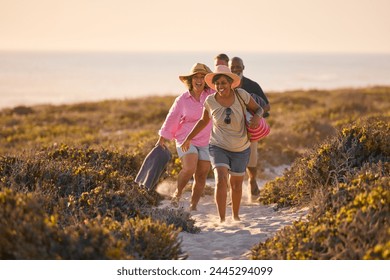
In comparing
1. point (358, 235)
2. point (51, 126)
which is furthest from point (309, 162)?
point (51, 126)

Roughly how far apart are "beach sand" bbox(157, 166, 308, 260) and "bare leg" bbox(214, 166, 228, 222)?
8.6 inches

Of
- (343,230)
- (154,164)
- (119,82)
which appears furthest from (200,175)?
(119,82)

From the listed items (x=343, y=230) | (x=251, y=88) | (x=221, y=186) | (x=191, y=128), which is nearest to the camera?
(x=343, y=230)

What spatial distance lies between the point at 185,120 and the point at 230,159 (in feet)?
4.20

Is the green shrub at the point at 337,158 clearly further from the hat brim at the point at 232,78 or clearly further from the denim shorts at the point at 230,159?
the hat brim at the point at 232,78

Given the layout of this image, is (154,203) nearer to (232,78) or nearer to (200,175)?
(200,175)

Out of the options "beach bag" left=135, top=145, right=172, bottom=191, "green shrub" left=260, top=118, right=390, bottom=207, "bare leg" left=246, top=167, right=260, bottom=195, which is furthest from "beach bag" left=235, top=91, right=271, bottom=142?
"bare leg" left=246, top=167, right=260, bottom=195

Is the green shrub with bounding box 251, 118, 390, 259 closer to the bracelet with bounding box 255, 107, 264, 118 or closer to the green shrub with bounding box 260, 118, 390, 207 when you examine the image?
the green shrub with bounding box 260, 118, 390, 207

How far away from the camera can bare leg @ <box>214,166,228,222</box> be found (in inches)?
285

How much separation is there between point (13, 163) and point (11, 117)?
19325mm

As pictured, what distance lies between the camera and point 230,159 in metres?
7.38

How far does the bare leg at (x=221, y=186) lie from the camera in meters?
7.25

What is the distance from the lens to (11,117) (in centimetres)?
2681

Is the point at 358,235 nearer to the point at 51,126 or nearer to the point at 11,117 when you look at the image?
the point at 51,126
